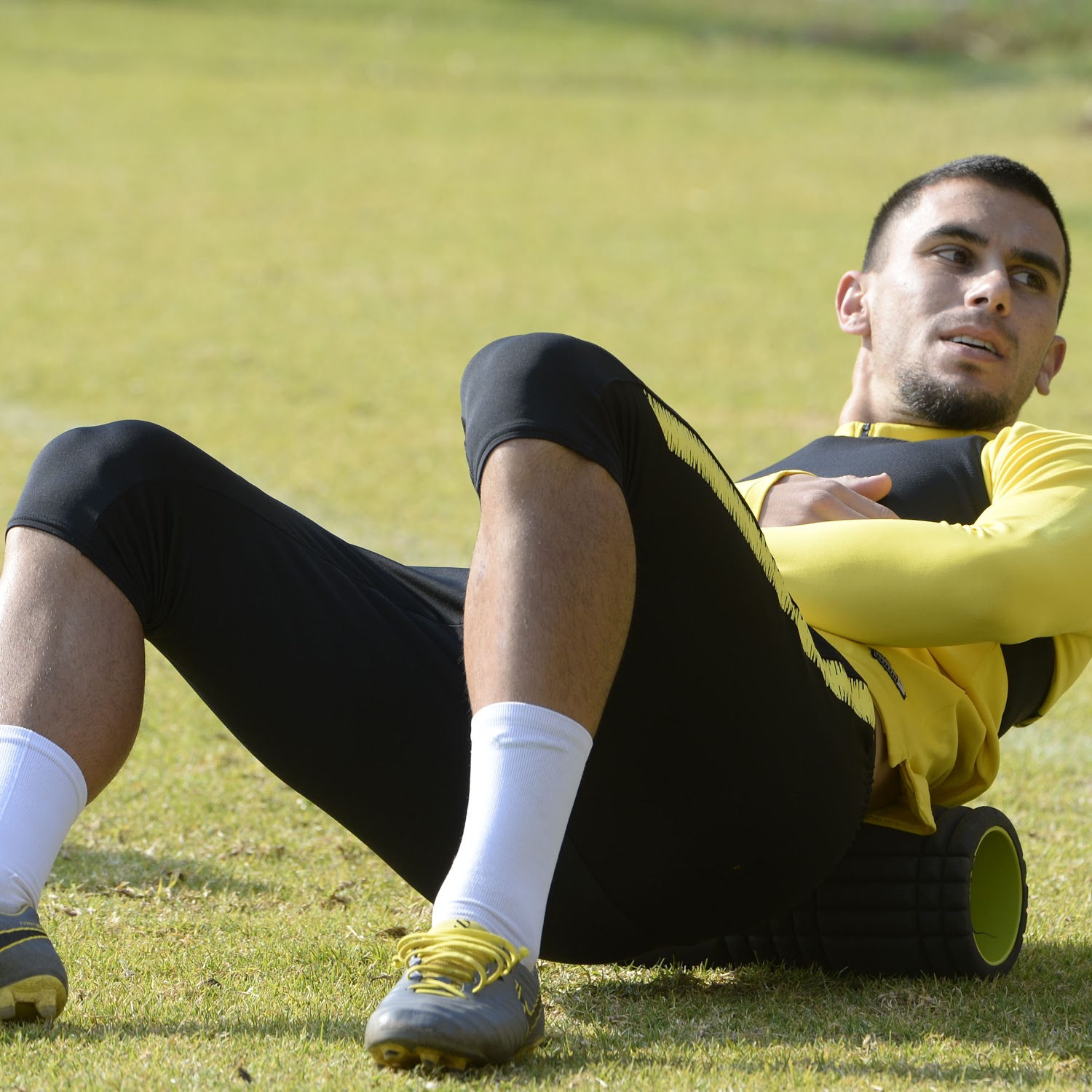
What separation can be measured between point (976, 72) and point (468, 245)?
12972 millimetres

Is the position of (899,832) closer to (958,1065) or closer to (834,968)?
(834,968)

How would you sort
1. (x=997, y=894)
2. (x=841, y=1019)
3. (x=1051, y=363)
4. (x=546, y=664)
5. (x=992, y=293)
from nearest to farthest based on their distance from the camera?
(x=546, y=664) → (x=841, y=1019) → (x=997, y=894) → (x=992, y=293) → (x=1051, y=363)

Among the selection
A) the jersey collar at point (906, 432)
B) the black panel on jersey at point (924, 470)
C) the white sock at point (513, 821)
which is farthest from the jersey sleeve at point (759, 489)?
the white sock at point (513, 821)

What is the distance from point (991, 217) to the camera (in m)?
3.33

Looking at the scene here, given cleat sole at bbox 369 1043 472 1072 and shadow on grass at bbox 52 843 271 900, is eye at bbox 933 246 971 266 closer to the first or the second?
shadow on grass at bbox 52 843 271 900

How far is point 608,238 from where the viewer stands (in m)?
14.2

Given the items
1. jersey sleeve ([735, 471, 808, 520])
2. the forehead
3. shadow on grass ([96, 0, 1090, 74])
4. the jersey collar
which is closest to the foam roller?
jersey sleeve ([735, 471, 808, 520])

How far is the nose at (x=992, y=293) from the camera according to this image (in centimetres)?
324

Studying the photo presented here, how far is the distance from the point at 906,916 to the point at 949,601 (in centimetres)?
50

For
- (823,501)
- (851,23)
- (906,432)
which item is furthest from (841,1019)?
(851,23)

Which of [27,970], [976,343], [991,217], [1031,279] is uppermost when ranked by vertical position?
[991,217]

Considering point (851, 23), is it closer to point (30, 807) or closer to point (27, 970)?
point (30, 807)

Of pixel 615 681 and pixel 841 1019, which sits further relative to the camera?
pixel 841 1019

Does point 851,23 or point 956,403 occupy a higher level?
point 851,23
